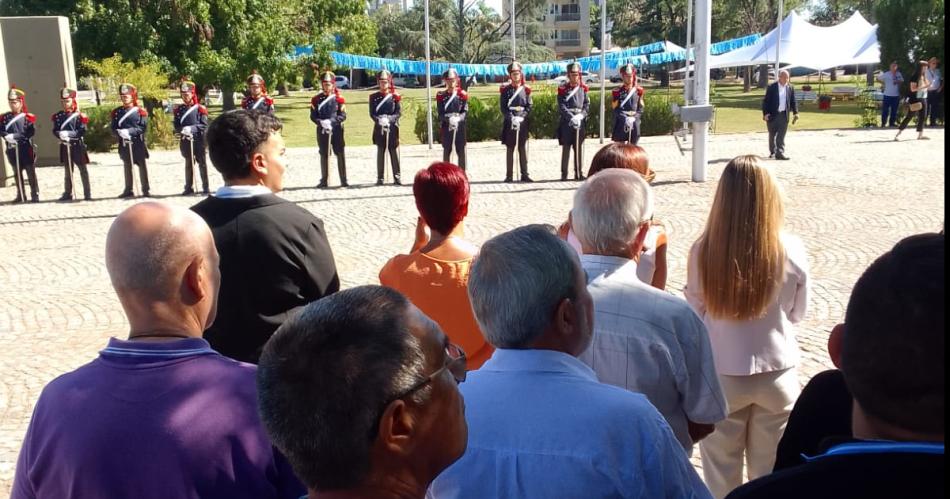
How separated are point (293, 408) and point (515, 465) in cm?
67

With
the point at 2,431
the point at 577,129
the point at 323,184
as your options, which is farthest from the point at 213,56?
the point at 2,431

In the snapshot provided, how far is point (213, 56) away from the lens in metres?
28.1

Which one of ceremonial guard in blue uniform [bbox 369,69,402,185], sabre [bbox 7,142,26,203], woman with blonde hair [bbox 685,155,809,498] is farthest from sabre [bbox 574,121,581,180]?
woman with blonde hair [bbox 685,155,809,498]

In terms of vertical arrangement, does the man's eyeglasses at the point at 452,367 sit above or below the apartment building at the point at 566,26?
below

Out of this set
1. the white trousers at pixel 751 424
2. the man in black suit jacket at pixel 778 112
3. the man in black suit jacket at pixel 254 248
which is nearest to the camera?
the man in black suit jacket at pixel 254 248

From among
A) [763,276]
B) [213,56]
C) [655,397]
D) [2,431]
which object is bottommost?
[2,431]

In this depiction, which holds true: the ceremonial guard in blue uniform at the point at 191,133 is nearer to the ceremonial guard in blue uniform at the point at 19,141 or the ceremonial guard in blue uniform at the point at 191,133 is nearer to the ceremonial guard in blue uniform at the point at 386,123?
the ceremonial guard in blue uniform at the point at 19,141

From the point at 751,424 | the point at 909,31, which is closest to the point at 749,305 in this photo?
the point at 751,424

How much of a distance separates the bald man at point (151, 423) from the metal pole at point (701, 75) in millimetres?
12077

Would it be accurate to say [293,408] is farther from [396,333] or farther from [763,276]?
[763,276]

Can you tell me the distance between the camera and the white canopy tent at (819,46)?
104ft

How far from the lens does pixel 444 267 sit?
3.49 metres

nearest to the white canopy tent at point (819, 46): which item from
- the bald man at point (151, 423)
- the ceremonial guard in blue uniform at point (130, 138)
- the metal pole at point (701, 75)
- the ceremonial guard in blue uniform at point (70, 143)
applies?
the metal pole at point (701, 75)

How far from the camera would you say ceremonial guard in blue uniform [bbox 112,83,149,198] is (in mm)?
14955
